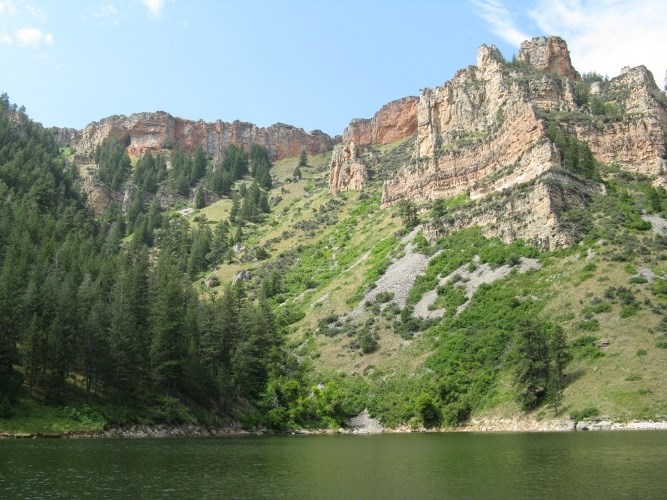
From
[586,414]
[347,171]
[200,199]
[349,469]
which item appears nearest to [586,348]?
[586,414]

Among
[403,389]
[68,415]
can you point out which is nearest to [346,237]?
[403,389]

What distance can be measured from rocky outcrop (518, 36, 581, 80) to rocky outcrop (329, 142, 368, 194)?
50275mm

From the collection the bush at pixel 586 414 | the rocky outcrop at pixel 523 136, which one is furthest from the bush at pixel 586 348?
the rocky outcrop at pixel 523 136

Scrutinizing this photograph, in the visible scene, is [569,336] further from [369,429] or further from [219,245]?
[219,245]

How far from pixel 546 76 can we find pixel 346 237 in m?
55.2

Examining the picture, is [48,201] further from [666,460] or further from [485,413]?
[666,460]

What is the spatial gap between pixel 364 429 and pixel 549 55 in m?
116

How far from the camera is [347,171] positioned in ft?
561

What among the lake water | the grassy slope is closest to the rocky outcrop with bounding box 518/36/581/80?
the grassy slope

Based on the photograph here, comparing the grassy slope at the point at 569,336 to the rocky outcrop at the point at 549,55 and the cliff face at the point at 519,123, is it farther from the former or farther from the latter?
the rocky outcrop at the point at 549,55

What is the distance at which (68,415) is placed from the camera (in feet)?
181

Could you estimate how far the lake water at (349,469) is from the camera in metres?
27.7

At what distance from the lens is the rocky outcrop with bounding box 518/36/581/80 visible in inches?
5915

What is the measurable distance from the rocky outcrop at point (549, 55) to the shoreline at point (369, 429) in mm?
110752
